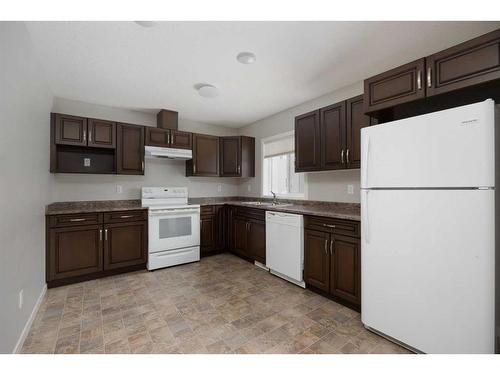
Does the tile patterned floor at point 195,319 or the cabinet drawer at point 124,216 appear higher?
the cabinet drawer at point 124,216

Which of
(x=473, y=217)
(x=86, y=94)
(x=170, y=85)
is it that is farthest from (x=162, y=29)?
(x=473, y=217)

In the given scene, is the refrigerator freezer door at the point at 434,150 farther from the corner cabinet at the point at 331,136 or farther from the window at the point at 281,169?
the window at the point at 281,169

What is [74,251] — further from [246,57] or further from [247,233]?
[246,57]

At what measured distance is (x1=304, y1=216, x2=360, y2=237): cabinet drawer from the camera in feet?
7.23

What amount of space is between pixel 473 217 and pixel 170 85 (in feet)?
10.6

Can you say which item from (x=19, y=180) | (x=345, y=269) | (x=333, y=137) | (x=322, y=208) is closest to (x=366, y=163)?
(x=333, y=137)

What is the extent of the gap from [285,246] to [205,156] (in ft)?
7.32

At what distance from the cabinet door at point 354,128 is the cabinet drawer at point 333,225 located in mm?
665

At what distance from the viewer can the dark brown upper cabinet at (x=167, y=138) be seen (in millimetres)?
3672

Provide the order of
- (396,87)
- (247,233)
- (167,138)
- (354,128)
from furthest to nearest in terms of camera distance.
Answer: (167,138)
(247,233)
(354,128)
(396,87)

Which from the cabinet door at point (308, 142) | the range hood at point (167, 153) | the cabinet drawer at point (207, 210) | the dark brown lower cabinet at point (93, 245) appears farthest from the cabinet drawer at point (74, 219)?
the cabinet door at point (308, 142)

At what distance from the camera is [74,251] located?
289 cm

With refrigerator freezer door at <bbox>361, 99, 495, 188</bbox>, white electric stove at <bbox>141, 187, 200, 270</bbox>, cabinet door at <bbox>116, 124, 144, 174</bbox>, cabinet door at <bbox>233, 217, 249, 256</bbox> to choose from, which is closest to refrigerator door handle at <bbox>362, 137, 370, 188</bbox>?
refrigerator freezer door at <bbox>361, 99, 495, 188</bbox>

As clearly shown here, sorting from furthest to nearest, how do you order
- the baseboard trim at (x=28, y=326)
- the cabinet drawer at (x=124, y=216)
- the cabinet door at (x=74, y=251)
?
1. the cabinet drawer at (x=124, y=216)
2. the cabinet door at (x=74, y=251)
3. the baseboard trim at (x=28, y=326)
